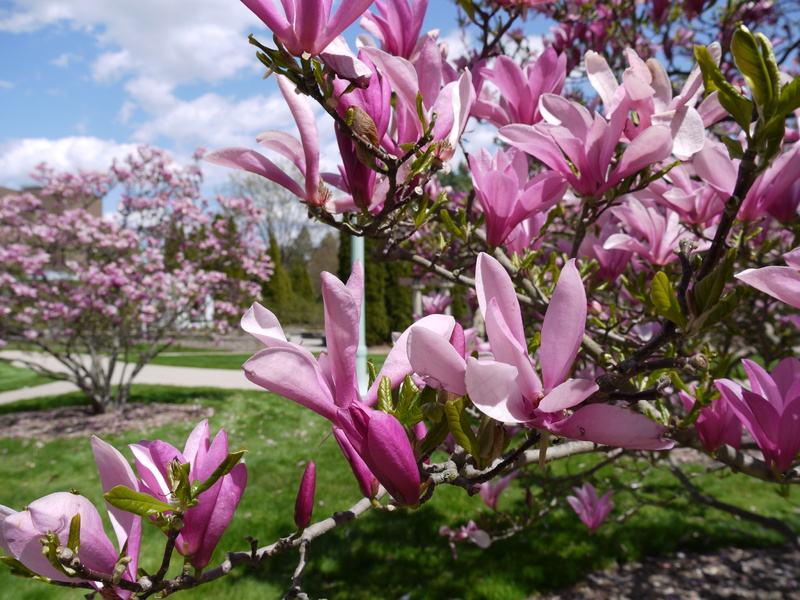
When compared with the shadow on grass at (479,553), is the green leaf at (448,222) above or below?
above

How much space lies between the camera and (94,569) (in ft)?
2.32

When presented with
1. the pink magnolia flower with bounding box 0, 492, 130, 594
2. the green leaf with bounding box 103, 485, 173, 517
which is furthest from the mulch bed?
the green leaf with bounding box 103, 485, 173, 517

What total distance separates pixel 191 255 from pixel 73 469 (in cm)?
438

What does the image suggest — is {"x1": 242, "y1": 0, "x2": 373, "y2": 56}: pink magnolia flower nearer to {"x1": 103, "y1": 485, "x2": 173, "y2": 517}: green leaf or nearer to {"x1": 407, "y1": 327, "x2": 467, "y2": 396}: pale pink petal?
{"x1": 407, "y1": 327, "x2": 467, "y2": 396}: pale pink petal

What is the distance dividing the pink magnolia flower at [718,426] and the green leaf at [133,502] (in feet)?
3.42

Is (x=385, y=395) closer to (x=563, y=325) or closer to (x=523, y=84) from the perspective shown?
(x=563, y=325)

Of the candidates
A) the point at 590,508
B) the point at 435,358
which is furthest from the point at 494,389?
the point at 590,508

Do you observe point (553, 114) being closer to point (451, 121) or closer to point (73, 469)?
point (451, 121)

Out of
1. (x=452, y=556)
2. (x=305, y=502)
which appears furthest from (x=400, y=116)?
(x=452, y=556)

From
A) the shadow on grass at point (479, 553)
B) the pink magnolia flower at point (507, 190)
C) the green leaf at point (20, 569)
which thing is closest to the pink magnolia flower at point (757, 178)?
the pink magnolia flower at point (507, 190)

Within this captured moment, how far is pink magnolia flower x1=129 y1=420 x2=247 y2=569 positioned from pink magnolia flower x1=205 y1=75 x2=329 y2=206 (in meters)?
0.45

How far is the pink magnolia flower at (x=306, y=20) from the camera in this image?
73 centimetres

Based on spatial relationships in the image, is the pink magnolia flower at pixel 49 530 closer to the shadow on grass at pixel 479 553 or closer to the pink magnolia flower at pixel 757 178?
the pink magnolia flower at pixel 757 178

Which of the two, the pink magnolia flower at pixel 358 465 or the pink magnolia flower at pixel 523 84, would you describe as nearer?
the pink magnolia flower at pixel 358 465
